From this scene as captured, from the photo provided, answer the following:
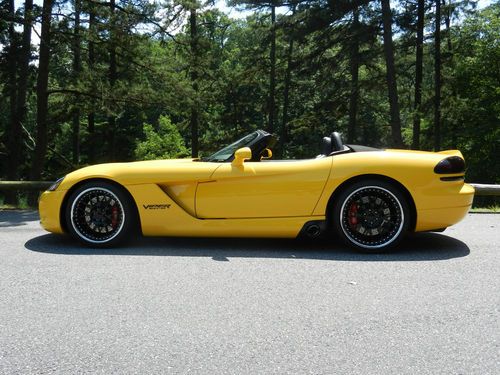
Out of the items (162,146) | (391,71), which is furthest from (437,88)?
(162,146)

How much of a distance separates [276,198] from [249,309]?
171 centimetres

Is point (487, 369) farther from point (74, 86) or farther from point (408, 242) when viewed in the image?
point (74, 86)

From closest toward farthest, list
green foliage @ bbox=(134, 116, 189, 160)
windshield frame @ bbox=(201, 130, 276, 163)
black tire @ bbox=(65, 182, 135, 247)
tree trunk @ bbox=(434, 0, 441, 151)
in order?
black tire @ bbox=(65, 182, 135, 247)
windshield frame @ bbox=(201, 130, 276, 163)
tree trunk @ bbox=(434, 0, 441, 151)
green foliage @ bbox=(134, 116, 189, 160)

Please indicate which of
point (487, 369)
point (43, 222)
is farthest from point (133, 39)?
point (487, 369)

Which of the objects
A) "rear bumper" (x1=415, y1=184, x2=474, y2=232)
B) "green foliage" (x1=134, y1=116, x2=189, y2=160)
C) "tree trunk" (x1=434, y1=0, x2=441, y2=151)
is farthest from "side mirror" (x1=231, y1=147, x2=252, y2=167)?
"green foliage" (x1=134, y1=116, x2=189, y2=160)

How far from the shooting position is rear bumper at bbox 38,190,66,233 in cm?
492

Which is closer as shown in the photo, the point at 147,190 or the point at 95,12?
the point at 147,190

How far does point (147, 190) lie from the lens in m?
4.80

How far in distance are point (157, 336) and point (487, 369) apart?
5.38 ft

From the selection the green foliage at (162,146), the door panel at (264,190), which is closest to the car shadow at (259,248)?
the door panel at (264,190)

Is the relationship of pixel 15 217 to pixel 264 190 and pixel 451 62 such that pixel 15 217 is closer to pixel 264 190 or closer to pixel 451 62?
pixel 264 190

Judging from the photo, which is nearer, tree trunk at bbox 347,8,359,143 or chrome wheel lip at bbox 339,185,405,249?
chrome wheel lip at bbox 339,185,405,249

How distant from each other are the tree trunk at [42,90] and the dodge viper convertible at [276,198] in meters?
6.99

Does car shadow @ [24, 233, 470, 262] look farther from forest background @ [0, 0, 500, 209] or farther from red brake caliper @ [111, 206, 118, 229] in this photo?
forest background @ [0, 0, 500, 209]
